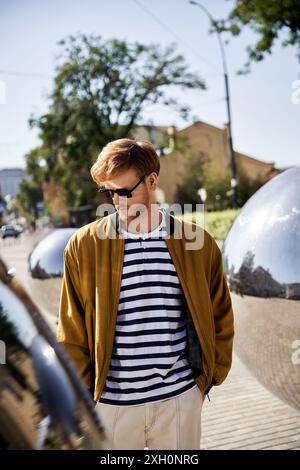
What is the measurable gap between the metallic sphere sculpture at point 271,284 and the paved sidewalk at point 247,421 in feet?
1.59

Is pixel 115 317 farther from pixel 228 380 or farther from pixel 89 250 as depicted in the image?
pixel 228 380

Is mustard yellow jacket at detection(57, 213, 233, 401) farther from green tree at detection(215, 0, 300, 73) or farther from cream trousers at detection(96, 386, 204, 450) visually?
green tree at detection(215, 0, 300, 73)

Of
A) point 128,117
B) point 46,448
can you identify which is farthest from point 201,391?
point 128,117

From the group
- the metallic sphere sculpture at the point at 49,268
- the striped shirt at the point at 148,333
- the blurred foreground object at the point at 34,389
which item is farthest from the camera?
the metallic sphere sculpture at the point at 49,268

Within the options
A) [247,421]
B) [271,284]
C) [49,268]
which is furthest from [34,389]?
[49,268]

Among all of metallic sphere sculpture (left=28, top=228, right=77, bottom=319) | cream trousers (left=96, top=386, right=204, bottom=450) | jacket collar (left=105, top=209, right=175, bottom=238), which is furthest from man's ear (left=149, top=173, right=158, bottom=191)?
metallic sphere sculpture (left=28, top=228, right=77, bottom=319)

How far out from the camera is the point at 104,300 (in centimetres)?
196

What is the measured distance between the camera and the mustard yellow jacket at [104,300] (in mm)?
1952

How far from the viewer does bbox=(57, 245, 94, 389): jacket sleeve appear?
2004 mm

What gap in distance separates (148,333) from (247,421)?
7.97 feet

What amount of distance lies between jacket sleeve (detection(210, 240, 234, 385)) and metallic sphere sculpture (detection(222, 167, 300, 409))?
3.05ft

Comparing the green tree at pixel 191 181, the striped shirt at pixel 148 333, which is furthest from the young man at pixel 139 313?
the green tree at pixel 191 181

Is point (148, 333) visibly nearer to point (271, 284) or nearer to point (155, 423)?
point (155, 423)

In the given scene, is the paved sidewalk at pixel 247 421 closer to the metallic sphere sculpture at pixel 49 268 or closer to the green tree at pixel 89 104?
the metallic sphere sculpture at pixel 49 268
